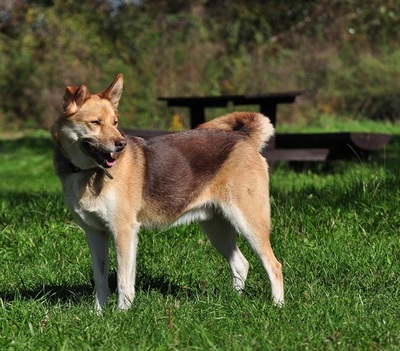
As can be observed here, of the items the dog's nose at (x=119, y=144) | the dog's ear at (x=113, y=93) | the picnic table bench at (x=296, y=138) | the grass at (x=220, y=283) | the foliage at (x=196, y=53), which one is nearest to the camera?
the grass at (x=220, y=283)

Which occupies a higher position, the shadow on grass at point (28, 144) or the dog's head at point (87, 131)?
the dog's head at point (87, 131)

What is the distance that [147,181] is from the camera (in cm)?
536

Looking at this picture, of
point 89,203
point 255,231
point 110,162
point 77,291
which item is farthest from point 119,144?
point 77,291

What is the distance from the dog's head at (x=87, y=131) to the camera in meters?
5.02

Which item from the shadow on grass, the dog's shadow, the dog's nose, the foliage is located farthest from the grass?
the foliage

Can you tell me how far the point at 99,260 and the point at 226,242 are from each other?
930 mm

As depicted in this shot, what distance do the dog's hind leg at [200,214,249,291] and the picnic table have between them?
443 cm

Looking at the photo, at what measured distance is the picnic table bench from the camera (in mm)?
10398

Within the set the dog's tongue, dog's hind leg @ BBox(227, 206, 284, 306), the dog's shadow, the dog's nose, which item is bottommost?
the dog's shadow

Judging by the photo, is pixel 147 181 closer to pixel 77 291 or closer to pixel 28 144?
pixel 77 291

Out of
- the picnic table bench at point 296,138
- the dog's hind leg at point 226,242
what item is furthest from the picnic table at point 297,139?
the dog's hind leg at point 226,242

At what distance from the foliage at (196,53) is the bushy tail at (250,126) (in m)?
11.2

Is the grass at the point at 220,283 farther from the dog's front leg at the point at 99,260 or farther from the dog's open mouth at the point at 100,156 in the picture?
the dog's open mouth at the point at 100,156

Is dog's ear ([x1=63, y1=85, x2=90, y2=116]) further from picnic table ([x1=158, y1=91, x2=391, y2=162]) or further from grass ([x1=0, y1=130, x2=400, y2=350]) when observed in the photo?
picnic table ([x1=158, y1=91, x2=391, y2=162])
